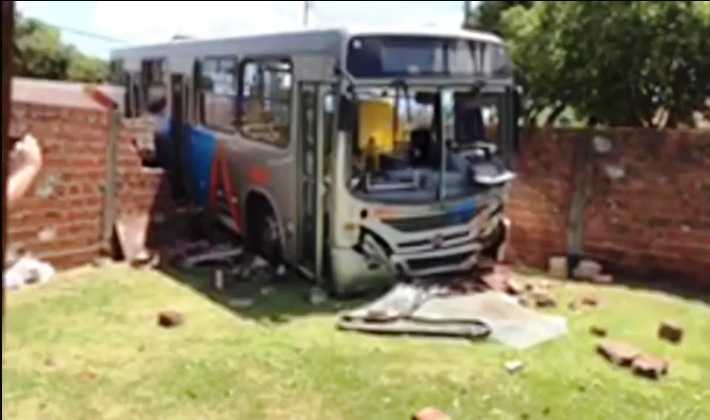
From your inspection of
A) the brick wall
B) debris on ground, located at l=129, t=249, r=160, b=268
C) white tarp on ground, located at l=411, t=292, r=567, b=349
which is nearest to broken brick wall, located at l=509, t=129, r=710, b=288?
white tarp on ground, located at l=411, t=292, r=567, b=349

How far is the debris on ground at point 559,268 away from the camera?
33.4 ft

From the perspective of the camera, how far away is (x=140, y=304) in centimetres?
819

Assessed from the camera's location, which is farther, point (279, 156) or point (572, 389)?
point (279, 156)

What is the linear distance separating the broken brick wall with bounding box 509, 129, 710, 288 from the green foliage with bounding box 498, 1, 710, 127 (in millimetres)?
2378

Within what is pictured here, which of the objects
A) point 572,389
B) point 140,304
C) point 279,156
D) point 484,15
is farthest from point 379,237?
point 484,15

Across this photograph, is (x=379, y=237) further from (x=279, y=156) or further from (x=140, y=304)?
(x=140, y=304)

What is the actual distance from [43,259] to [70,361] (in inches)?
107

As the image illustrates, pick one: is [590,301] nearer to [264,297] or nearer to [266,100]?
[264,297]

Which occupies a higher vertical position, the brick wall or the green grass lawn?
the brick wall

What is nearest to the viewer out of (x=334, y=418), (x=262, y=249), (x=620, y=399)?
(x=334, y=418)

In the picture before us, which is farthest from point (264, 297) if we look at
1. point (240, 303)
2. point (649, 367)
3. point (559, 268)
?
point (649, 367)

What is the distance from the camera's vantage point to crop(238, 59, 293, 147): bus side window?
9.30 m

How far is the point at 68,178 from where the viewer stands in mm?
9102

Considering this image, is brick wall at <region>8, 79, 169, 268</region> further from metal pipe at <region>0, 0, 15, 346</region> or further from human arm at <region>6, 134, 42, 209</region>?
metal pipe at <region>0, 0, 15, 346</region>
